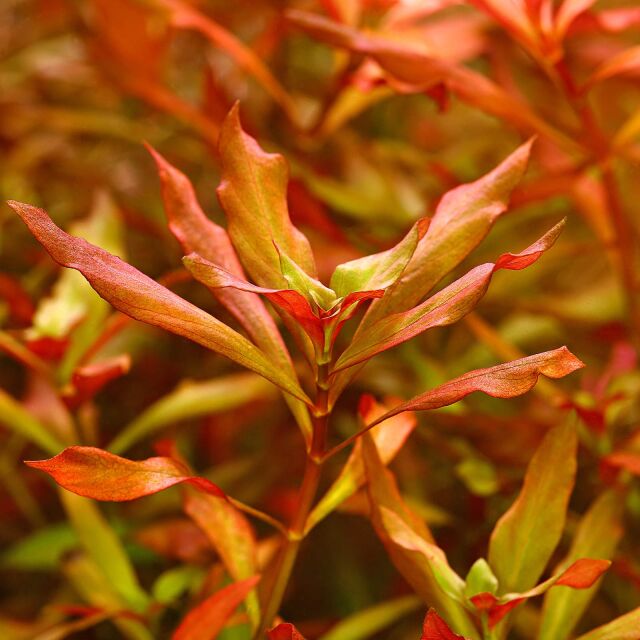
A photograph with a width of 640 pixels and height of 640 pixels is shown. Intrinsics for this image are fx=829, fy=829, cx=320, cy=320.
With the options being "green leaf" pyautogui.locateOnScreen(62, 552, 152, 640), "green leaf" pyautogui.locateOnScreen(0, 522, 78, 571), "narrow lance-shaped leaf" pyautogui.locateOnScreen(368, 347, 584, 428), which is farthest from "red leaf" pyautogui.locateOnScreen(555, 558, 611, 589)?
"green leaf" pyautogui.locateOnScreen(0, 522, 78, 571)

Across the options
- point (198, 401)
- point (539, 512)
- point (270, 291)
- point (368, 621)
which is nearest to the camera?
point (270, 291)

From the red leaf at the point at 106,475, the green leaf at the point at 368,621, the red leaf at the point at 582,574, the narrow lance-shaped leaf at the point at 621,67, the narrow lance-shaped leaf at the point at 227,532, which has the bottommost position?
the green leaf at the point at 368,621

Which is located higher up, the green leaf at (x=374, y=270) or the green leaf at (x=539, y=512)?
the green leaf at (x=374, y=270)

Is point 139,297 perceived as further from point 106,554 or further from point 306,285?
point 106,554

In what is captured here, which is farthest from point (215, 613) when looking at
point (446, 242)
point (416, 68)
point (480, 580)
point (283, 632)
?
point (416, 68)

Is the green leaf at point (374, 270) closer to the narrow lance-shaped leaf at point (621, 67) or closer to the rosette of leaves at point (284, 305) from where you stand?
the rosette of leaves at point (284, 305)

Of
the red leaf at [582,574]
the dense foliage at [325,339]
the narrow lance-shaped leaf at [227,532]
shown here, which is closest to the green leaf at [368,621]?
the dense foliage at [325,339]
